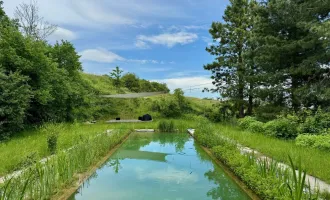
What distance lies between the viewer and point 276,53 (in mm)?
A: 10539

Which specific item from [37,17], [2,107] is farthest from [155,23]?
[2,107]

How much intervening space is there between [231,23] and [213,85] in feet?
12.6

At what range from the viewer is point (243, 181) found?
14.5 ft

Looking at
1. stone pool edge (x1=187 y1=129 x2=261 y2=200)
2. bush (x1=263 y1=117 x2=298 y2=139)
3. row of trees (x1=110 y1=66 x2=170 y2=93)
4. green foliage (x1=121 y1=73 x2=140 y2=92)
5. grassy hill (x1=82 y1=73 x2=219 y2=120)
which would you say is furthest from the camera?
green foliage (x1=121 y1=73 x2=140 y2=92)

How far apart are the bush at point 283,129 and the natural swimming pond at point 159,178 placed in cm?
246

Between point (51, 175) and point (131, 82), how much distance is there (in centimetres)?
2059

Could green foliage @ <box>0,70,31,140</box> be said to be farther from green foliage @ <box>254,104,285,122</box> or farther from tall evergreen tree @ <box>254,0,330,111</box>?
green foliage @ <box>254,104,285,122</box>

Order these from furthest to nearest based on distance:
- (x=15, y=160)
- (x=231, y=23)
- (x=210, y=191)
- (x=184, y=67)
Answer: (x=184, y=67)
(x=231, y=23)
(x=15, y=160)
(x=210, y=191)

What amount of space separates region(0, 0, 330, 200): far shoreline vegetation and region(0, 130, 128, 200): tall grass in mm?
15

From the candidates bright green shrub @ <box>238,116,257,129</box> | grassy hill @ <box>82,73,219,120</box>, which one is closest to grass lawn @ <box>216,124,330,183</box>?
bright green shrub @ <box>238,116,257,129</box>

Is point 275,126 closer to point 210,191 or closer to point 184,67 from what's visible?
point 210,191

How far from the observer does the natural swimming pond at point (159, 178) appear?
4035mm

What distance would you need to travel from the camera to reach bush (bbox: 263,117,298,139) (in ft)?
25.8

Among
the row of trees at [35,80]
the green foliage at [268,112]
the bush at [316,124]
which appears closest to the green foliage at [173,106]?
the row of trees at [35,80]
